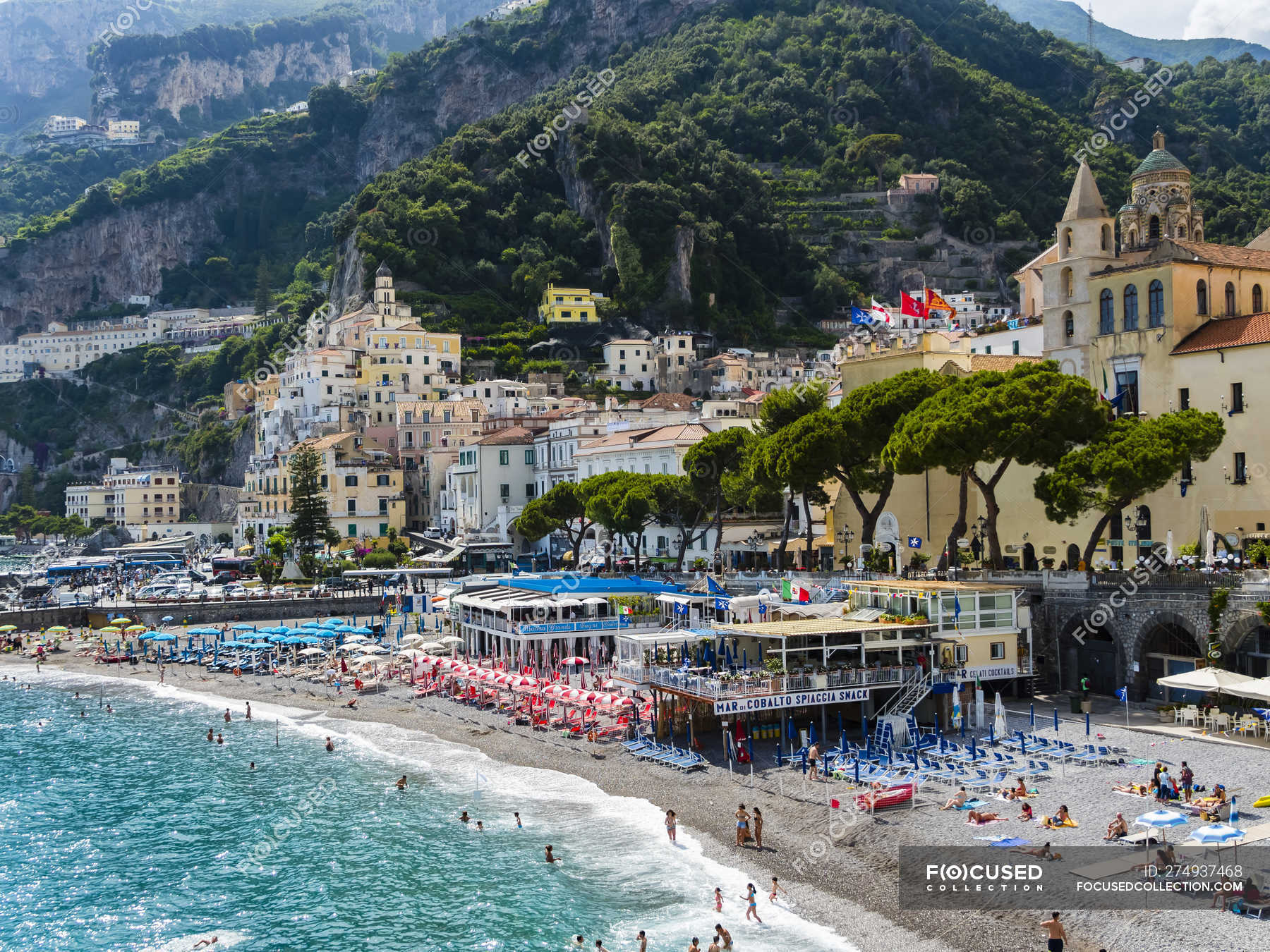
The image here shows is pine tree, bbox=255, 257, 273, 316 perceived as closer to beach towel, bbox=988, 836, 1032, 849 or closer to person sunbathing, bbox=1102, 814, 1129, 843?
beach towel, bbox=988, 836, 1032, 849

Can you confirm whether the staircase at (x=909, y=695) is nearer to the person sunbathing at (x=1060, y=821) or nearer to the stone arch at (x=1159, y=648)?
the stone arch at (x=1159, y=648)

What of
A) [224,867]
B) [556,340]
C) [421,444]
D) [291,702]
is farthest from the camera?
[556,340]

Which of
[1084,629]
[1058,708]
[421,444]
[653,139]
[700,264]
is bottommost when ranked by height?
[1058,708]

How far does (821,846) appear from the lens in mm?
27641

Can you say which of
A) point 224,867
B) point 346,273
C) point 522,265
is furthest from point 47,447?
point 224,867

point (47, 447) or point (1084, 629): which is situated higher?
point (47, 447)

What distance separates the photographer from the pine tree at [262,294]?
605 ft

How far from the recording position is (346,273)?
130500mm

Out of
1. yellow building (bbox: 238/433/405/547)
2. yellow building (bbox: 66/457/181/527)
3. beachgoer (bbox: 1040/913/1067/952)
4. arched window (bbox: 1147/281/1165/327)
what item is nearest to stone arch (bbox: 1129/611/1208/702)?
arched window (bbox: 1147/281/1165/327)

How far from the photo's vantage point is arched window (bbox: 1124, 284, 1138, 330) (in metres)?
45.1

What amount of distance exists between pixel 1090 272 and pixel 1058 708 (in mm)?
19706

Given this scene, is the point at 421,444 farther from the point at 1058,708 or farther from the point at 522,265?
the point at 1058,708

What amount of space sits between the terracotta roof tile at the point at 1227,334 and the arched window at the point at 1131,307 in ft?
7.04

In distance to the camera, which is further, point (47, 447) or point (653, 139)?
point (47, 447)
